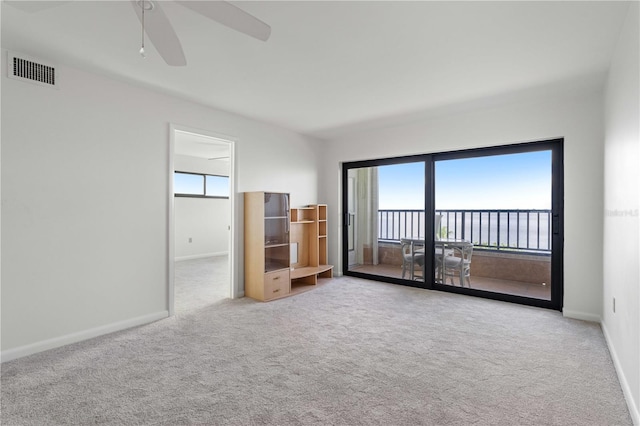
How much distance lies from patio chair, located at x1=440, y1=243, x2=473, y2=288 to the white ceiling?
2.03m

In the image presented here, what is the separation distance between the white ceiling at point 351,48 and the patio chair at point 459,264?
2.03 meters

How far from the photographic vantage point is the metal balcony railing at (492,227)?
3938mm

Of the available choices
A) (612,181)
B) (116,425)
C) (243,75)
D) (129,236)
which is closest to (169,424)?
(116,425)

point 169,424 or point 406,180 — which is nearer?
point 169,424

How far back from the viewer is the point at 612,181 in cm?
266

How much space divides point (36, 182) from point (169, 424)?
2.29m

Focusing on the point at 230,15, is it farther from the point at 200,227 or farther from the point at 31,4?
the point at 200,227

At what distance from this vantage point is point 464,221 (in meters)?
4.48

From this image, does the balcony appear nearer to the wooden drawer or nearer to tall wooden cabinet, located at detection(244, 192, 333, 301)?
tall wooden cabinet, located at detection(244, 192, 333, 301)

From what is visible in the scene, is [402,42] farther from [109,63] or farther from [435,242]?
[435,242]

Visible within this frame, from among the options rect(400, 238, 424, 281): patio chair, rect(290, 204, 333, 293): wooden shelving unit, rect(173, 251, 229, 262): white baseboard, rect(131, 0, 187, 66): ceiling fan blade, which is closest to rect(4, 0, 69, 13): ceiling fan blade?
rect(131, 0, 187, 66): ceiling fan blade

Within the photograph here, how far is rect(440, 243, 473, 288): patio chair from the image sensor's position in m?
4.47

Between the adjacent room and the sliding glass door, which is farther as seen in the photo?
the sliding glass door

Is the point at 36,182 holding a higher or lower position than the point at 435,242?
higher
